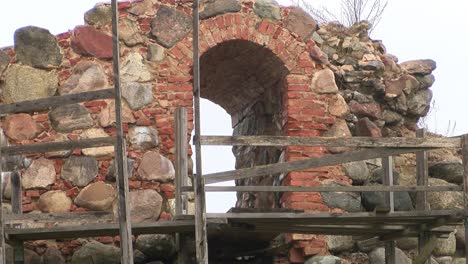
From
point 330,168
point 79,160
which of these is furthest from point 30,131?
point 330,168

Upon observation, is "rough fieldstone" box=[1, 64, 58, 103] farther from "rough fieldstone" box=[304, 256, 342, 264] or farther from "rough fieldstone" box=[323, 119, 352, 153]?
"rough fieldstone" box=[304, 256, 342, 264]

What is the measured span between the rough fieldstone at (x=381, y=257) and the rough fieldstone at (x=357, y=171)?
69cm

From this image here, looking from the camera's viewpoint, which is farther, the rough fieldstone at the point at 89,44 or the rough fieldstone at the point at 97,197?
the rough fieldstone at the point at 89,44

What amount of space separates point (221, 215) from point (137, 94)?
7.49 ft

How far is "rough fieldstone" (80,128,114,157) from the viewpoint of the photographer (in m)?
11.2

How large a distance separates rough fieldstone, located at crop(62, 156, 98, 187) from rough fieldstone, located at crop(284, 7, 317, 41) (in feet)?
7.74

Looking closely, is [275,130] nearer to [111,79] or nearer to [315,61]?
[315,61]

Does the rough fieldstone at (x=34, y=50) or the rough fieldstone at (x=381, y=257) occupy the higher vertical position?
the rough fieldstone at (x=34, y=50)

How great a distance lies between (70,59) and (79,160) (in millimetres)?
964

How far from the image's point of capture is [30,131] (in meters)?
11.2

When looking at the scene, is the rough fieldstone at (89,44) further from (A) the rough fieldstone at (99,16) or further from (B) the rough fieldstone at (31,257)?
(B) the rough fieldstone at (31,257)

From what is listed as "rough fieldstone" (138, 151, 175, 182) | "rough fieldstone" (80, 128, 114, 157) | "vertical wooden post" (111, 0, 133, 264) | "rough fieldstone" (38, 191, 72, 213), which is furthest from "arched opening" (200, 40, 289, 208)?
"vertical wooden post" (111, 0, 133, 264)

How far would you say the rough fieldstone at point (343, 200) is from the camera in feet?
38.1

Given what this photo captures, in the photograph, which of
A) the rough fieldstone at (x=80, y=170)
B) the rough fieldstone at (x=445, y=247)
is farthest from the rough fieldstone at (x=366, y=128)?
the rough fieldstone at (x=80, y=170)
